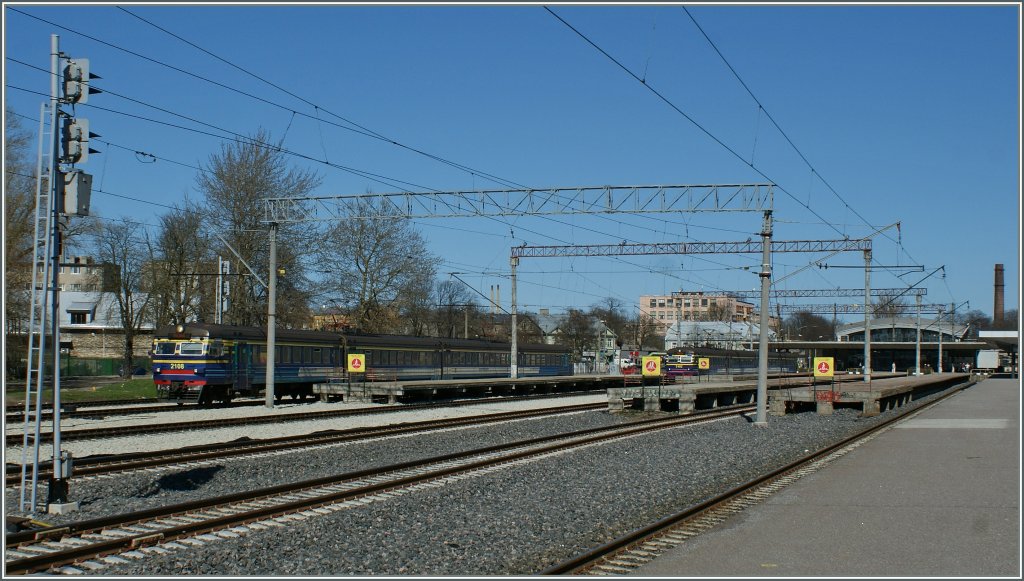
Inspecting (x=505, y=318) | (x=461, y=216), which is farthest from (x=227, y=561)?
(x=505, y=318)

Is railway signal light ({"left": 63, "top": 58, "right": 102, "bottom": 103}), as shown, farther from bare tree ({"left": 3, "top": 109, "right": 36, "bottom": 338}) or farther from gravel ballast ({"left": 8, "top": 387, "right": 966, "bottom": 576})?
bare tree ({"left": 3, "top": 109, "right": 36, "bottom": 338})

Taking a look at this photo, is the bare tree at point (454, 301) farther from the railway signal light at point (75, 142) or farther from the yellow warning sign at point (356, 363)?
the railway signal light at point (75, 142)

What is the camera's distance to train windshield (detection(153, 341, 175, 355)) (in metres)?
29.1

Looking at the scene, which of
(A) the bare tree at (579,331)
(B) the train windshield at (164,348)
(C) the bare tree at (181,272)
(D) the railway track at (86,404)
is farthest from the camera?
(A) the bare tree at (579,331)

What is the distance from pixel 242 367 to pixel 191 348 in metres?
2.24

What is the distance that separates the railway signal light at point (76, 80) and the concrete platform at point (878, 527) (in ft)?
26.4

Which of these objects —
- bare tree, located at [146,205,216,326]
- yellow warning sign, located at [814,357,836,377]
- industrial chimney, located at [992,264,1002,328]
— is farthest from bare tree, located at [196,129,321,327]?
industrial chimney, located at [992,264,1002,328]

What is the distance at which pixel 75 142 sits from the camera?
1045cm

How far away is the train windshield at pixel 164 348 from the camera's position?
29078 millimetres

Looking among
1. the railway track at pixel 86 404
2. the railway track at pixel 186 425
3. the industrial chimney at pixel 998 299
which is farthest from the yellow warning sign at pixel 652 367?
the industrial chimney at pixel 998 299

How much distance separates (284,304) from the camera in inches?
1793

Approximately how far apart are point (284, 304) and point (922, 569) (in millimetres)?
40434

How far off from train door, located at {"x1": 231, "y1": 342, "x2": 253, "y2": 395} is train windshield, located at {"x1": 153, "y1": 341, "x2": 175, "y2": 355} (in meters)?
1.95

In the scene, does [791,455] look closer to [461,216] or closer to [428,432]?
[428,432]
